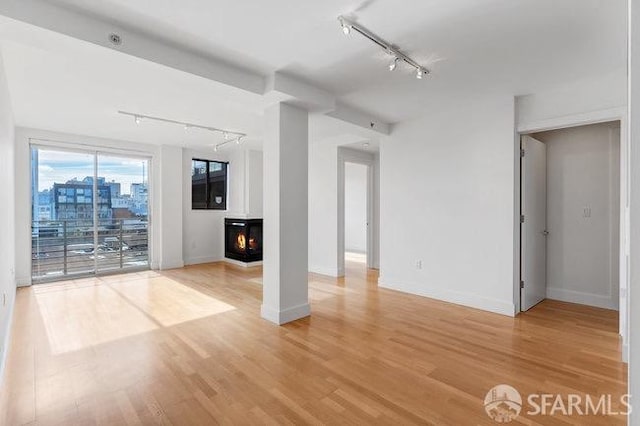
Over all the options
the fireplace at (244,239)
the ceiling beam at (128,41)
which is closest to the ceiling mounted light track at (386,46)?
the ceiling beam at (128,41)

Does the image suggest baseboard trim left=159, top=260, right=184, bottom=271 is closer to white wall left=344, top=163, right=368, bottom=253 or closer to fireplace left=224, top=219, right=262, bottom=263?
fireplace left=224, top=219, right=262, bottom=263

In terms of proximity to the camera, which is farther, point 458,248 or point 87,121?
point 87,121

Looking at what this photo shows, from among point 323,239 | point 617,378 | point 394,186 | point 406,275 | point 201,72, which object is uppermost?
point 201,72

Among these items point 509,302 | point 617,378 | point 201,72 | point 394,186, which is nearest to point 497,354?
point 617,378

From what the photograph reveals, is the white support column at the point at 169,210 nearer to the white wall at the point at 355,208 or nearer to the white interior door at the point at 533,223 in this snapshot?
the white wall at the point at 355,208

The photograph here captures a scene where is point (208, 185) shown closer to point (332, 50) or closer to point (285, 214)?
point (285, 214)

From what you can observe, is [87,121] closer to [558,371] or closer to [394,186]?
[394,186]

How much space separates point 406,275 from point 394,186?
137 cm

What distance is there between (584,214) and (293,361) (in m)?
4.19

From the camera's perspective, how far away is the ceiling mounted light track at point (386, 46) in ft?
7.53

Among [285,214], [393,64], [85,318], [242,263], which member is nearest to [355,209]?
[242,263]

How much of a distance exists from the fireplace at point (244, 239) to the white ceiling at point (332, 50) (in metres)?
3.35

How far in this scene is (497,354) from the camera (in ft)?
9.22

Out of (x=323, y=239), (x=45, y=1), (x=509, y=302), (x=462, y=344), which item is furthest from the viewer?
(x=323, y=239)
